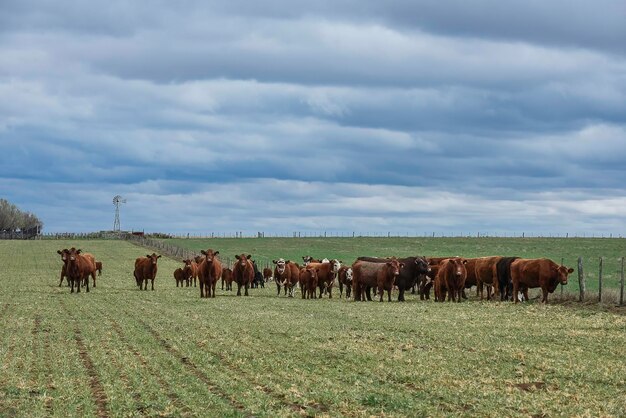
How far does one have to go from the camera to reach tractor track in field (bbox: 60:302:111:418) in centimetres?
1280

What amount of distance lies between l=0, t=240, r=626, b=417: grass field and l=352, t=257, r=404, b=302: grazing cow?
6478 millimetres

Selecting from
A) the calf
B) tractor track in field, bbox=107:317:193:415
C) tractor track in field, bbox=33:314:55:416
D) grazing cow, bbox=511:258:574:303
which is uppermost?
grazing cow, bbox=511:258:574:303

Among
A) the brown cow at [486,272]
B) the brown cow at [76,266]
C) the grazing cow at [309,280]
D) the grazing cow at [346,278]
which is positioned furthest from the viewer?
the grazing cow at [346,278]

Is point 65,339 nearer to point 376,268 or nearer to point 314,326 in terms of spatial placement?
point 314,326

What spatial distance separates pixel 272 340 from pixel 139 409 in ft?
26.6

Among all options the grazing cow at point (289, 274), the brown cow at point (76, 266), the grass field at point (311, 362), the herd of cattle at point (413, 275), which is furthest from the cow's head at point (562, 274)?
the brown cow at point (76, 266)

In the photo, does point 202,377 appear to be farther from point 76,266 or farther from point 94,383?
point 76,266

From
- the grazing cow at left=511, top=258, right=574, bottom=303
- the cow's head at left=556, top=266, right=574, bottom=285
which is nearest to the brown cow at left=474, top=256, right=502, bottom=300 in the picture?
the grazing cow at left=511, top=258, right=574, bottom=303

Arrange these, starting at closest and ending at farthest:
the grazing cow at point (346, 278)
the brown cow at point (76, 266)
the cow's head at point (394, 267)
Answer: the cow's head at point (394, 267)
the brown cow at point (76, 266)
the grazing cow at point (346, 278)

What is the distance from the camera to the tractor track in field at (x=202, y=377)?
12.8 m

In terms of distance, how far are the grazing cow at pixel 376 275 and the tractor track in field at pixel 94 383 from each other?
1809 cm

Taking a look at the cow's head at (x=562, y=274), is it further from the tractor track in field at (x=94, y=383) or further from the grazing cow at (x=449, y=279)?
the tractor track in field at (x=94, y=383)

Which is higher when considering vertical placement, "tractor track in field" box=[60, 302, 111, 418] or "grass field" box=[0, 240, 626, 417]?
"grass field" box=[0, 240, 626, 417]

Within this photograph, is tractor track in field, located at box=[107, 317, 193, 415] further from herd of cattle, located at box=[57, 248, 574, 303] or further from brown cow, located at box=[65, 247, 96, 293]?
brown cow, located at box=[65, 247, 96, 293]
